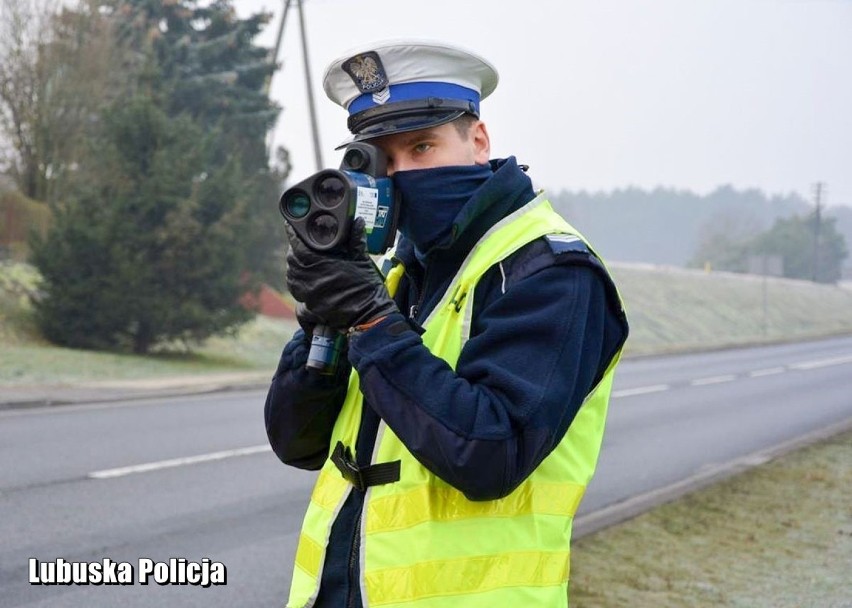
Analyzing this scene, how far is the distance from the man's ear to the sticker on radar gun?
0.25m

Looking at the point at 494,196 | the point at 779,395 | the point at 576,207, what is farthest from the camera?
the point at 576,207

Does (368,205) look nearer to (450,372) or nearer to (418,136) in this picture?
(418,136)

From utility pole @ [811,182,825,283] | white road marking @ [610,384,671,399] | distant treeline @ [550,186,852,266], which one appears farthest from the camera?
distant treeline @ [550,186,852,266]

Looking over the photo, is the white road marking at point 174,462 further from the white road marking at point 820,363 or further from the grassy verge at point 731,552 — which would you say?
the white road marking at point 820,363

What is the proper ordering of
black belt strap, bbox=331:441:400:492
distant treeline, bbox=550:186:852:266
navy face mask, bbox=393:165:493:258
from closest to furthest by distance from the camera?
black belt strap, bbox=331:441:400:492, navy face mask, bbox=393:165:493:258, distant treeline, bbox=550:186:852:266

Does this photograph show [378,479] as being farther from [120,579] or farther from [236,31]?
[236,31]

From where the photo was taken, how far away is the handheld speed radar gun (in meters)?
1.97

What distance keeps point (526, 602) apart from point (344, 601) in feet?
1.13

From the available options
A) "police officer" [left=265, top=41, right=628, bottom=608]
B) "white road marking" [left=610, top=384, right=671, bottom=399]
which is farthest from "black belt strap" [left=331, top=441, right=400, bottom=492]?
"white road marking" [left=610, top=384, right=671, bottom=399]

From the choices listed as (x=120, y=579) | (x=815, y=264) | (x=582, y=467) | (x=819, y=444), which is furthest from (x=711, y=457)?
Result: (x=815, y=264)

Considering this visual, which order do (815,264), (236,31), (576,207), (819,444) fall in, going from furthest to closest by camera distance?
(576,207), (815,264), (236,31), (819,444)

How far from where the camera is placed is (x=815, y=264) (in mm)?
83562

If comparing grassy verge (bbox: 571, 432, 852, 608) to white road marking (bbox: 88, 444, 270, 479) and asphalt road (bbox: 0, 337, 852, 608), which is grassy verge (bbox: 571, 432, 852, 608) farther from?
white road marking (bbox: 88, 444, 270, 479)

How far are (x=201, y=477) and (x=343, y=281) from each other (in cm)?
718
